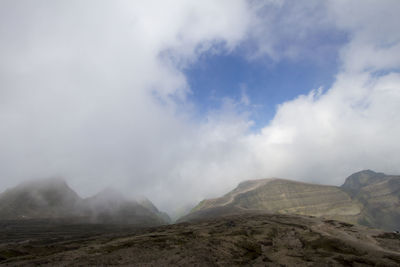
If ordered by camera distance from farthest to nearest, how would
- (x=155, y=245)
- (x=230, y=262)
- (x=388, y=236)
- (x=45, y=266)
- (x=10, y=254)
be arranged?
(x=388, y=236) → (x=10, y=254) → (x=155, y=245) → (x=230, y=262) → (x=45, y=266)

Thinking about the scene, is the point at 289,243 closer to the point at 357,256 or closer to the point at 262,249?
the point at 262,249

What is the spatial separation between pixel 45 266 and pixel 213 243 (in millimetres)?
50371

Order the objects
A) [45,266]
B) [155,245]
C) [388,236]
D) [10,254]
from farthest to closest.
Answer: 1. [388,236]
2. [10,254]
3. [155,245]
4. [45,266]

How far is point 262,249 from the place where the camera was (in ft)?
248

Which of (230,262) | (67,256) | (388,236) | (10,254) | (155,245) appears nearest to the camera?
(230,262)

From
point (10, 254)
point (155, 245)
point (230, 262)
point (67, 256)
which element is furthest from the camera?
point (10, 254)

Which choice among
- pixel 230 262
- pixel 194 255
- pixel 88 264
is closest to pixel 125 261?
pixel 88 264

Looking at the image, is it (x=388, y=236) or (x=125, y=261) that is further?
(x=388, y=236)

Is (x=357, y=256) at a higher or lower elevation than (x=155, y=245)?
lower

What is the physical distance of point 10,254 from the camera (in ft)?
266

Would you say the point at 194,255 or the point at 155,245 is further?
the point at 155,245

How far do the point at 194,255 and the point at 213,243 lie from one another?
1748 cm

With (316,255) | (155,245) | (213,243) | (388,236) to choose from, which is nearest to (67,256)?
(155,245)

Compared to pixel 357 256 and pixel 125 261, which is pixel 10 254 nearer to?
pixel 125 261
